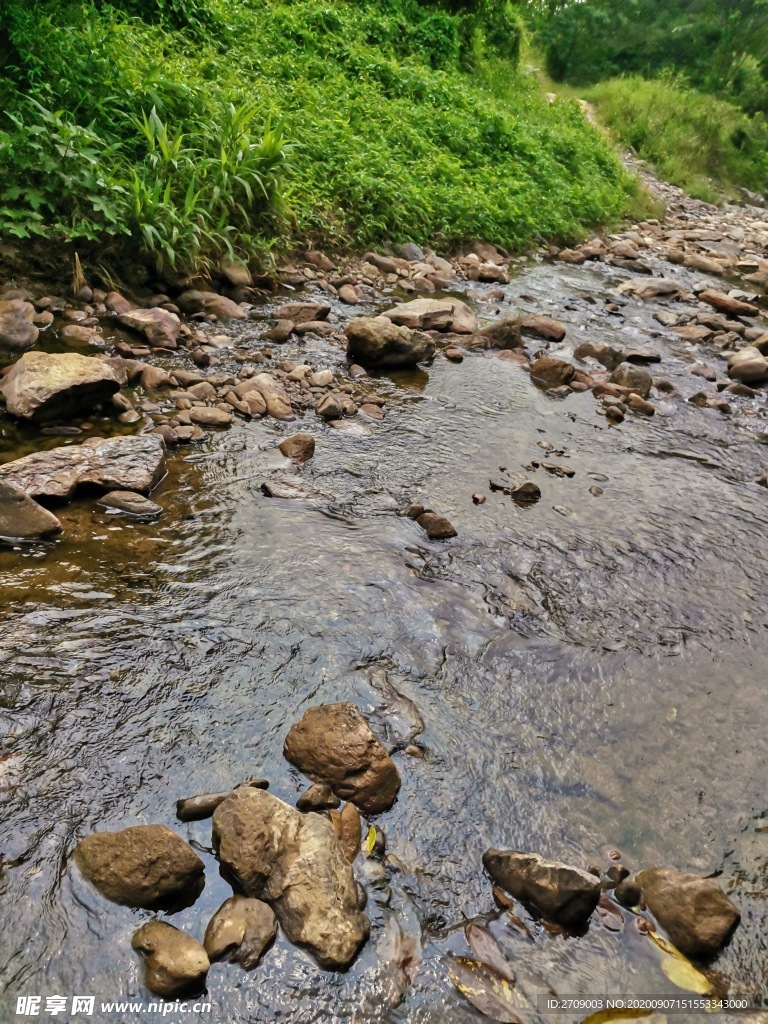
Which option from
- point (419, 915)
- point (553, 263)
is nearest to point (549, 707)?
point (419, 915)

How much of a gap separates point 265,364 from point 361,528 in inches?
82.8

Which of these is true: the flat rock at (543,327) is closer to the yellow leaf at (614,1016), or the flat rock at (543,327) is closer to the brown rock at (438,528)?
the brown rock at (438,528)

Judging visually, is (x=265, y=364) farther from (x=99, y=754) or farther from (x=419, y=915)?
→ (x=419, y=915)

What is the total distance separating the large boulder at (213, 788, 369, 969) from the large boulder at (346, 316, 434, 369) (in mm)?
3922

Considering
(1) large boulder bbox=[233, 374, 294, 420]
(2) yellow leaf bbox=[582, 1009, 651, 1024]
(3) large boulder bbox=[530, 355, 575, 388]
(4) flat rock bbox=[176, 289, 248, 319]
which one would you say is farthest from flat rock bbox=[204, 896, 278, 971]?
(4) flat rock bbox=[176, 289, 248, 319]

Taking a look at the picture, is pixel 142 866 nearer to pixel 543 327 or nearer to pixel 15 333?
pixel 15 333

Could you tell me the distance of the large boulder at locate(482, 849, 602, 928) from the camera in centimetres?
203

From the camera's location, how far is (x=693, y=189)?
17781 mm

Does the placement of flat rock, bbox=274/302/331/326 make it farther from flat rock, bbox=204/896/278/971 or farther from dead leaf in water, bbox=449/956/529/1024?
dead leaf in water, bbox=449/956/529/1024

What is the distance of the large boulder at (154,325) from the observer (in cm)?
518

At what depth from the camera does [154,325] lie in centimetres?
522

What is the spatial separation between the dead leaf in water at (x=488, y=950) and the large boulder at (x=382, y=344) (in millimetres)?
4190

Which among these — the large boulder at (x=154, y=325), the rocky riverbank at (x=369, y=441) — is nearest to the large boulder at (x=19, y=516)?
the rocky riverbank at (x=369, y=441)

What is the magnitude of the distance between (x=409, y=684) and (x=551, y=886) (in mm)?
925
